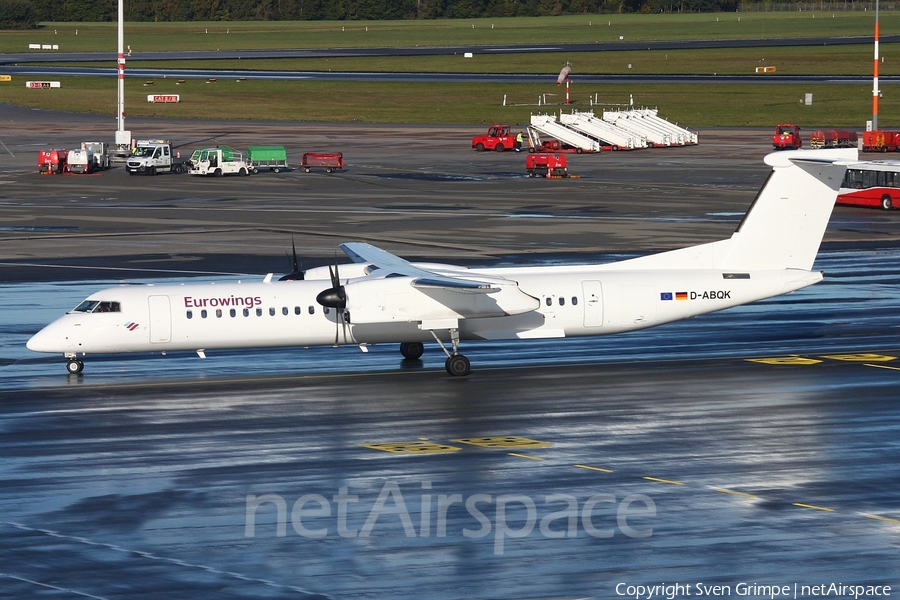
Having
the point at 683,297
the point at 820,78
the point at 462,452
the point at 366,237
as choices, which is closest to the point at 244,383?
the point at 462,452

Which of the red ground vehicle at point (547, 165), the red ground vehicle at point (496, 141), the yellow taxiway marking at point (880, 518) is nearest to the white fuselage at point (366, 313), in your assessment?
the yellow taxiway marking at point (880, 518)

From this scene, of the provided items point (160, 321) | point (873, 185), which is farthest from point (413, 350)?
point (873, 185)

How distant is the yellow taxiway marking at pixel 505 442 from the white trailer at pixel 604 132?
238 feet

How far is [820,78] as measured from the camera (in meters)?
138

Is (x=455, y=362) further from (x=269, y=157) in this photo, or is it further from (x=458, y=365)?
(x=269, y=157)

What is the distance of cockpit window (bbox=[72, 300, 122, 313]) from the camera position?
101 feet

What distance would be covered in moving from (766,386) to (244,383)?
39.9ft

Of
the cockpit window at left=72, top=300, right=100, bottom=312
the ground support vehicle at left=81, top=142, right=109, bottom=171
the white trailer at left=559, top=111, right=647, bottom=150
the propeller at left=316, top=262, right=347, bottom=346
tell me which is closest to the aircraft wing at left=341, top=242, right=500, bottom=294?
the propeller at left=316, top=262, right=347, bottom=346

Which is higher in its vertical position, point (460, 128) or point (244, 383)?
point (460, 128)

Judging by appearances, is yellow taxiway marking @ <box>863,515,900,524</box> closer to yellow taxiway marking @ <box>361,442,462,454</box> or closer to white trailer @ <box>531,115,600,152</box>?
yellow taxiway marking @ <box>361,442,462,454</box>

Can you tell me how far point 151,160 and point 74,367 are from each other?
165 ft

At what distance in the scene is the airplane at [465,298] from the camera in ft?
99.9

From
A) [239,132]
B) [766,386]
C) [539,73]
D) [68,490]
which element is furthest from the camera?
[539,73]

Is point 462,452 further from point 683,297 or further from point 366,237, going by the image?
point 366,237
